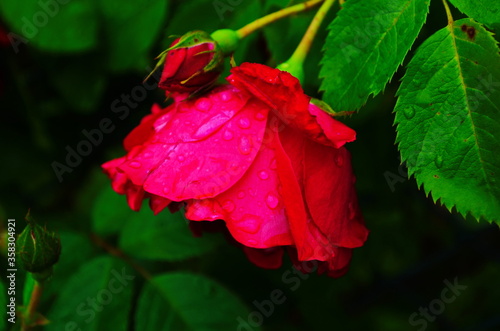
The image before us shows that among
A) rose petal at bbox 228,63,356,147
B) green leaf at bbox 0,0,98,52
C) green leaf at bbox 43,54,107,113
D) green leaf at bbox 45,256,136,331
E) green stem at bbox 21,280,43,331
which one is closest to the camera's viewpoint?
rose petal at bbox 228,63,356,147

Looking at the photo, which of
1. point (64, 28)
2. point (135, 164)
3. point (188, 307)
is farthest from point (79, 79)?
point (135, 164)

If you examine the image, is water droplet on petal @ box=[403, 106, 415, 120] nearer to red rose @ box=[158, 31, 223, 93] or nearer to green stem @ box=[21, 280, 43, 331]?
red rose @ box=[158, 31, 223, 93]

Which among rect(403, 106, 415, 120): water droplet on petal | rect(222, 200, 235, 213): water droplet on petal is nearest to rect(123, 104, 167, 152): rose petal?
rect(222, 200, 235, 213): water droplet on petal

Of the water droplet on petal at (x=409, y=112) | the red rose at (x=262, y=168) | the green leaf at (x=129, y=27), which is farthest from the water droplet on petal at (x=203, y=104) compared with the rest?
the green leaf at (x=129, y=27)

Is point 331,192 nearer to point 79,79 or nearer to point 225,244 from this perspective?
point 225,244

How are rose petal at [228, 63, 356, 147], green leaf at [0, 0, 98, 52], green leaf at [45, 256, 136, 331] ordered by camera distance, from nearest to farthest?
rose petal at [228, 63, 356, 147], green leaf at [45, 256, 136, 331], green leaf at [0, 0, 98, 52]

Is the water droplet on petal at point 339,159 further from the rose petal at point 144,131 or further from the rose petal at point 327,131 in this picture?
the rose petal at point 144,131
